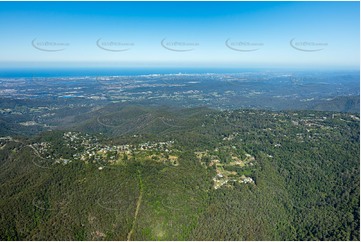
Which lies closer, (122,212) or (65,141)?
(122,212)

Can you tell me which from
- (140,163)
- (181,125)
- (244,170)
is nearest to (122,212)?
(140,163)

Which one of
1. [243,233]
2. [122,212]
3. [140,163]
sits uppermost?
[140,163]

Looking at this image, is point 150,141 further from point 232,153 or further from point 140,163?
point 232,153

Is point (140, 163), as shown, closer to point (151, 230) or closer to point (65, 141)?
point (151, 230)

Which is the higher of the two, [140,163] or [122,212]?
[140,163]

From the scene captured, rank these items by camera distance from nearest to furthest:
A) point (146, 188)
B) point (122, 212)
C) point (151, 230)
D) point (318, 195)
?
point (151, 230)
point (122, 212)
point (146, 188)
point (318, 195)

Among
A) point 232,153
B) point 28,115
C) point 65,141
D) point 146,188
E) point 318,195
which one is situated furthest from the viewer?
point 28,115
